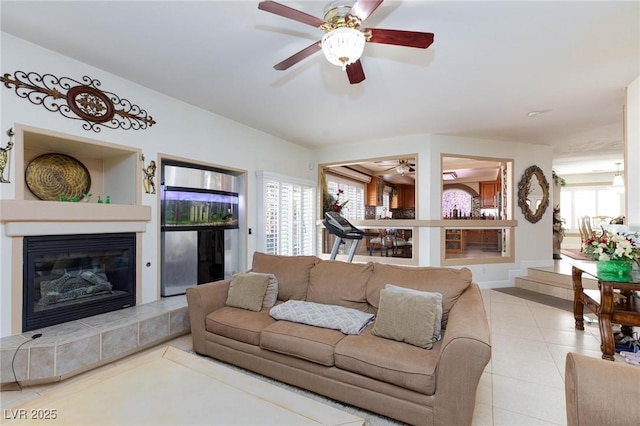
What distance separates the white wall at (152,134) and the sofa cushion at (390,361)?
2603mm

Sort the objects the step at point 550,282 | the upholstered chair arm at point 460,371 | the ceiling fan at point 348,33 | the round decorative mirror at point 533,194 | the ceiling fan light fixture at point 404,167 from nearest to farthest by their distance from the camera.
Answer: the upholstered chair arm at point 460,371, the ceiling fan at point 348,33, the step at point 550,282, the round decorative mirror at point 533,194, the ceiling fan light fixture at point 404,167

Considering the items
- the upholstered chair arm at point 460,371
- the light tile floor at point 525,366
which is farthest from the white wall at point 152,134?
the upholstered chair arm at point 460,371

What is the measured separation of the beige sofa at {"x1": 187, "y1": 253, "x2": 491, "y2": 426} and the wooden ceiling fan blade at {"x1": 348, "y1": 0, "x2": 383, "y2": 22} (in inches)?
76.8

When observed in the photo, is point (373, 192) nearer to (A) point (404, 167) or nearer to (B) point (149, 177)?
(A) point (404, 167)

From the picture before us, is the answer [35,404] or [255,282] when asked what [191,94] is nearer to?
[255,282]

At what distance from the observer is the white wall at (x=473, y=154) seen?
5.27 m

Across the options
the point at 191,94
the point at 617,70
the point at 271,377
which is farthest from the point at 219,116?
the point at 617,70

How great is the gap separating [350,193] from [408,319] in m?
6.16

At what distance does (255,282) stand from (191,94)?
2.42 metres

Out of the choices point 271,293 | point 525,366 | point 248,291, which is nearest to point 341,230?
point 271,293

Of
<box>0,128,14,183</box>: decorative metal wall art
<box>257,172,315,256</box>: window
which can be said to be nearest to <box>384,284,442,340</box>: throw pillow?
<box>257,172,315,256</box>: window

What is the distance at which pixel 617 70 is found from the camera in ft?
9.68

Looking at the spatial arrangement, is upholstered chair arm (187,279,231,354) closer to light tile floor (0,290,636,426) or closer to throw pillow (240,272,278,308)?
light tile floor (0,290,636,426)

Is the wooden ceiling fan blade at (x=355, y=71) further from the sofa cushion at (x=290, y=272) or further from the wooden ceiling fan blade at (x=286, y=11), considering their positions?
the sofa cushion at (x=290, y=272)
